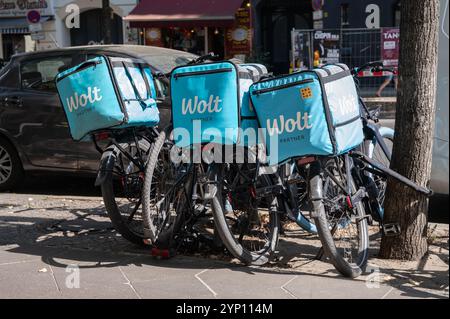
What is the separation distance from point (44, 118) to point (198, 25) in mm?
12085

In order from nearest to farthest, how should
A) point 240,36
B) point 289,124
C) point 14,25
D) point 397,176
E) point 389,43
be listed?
point 289,124 → point 397,176 → point 389,43 → point 240,36 → point 14,25

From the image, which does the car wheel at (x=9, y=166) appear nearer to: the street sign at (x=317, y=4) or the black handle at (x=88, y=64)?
the black handle at (x=88, y=64)

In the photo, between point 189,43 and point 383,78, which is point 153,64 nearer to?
point 383,78

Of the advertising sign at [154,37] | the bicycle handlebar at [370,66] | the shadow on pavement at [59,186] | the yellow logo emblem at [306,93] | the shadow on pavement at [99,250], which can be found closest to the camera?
the yellow logo emblem at [306,93]

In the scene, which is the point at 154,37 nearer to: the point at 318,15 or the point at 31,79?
the point at 318,15

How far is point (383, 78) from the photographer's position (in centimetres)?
1324

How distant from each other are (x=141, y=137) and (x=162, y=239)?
39.2 inches

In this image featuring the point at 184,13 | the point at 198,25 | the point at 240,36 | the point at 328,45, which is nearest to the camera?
the point at 328,45

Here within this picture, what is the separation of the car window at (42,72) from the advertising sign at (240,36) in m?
12.4

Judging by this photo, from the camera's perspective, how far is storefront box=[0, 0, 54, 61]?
22.7 metres

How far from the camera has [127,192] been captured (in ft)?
19.0

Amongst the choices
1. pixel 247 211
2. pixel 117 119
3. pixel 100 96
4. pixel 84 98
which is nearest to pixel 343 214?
pixel 247 211

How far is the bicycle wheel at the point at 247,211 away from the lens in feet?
16.1

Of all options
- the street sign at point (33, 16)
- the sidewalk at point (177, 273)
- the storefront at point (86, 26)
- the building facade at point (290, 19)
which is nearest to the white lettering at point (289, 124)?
the sidewalk at point (177, 273)
